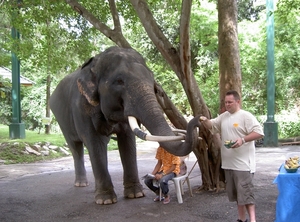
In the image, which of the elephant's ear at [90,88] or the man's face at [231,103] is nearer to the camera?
the man's face at [231,103]

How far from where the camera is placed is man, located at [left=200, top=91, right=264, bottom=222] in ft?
16.3

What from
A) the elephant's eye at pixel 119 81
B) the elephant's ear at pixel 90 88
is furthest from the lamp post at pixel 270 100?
the elephant's eye at pixel 119 81

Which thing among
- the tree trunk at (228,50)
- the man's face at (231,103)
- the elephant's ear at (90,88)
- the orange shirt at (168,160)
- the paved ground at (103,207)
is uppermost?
the tree trunk at (228,50)

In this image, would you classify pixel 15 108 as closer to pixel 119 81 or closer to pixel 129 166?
pixel 129 166

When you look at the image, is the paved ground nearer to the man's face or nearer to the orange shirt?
the orange shirt

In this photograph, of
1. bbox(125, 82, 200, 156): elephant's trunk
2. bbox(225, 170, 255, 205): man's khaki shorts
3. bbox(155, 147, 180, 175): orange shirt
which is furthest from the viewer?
bbox(155, 147, 180, 175): orange shirt

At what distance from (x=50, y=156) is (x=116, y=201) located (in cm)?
913

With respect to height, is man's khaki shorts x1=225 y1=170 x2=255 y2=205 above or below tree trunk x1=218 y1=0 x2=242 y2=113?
below

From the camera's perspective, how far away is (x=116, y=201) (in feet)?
23.4

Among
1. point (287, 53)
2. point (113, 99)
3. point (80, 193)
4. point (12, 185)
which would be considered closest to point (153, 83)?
point (113, 99)

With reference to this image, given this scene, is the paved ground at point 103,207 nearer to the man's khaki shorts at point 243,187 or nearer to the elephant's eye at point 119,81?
the man's khaki shorts at point 243,187

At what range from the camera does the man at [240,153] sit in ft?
16.3

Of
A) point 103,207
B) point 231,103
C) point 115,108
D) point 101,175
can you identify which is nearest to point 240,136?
point 231,103

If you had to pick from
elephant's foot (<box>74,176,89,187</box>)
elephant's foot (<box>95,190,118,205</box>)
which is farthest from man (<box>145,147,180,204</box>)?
elephant's foot (<box>74,176,89,187</box>)
